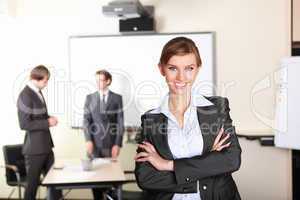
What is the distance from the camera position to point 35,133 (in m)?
3.95

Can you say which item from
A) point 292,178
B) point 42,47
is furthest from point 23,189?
point 292,178

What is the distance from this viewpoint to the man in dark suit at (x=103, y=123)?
3.95 meters

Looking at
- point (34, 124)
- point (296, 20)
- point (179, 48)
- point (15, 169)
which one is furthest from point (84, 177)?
point (296, 20)

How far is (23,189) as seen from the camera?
13.9 feet

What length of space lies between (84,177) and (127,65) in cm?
144

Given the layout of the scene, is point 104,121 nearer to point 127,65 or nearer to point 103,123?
point 103,123

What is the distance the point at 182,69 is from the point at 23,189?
303 cm

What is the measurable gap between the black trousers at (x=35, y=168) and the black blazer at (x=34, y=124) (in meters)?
0.06

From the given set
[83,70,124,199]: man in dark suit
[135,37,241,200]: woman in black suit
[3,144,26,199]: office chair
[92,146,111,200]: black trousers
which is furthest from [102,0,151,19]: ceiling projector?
[135,37,241,200]: woman in black suit

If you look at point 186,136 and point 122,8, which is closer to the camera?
point 186,136

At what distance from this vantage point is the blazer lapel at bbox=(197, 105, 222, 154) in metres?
1.85

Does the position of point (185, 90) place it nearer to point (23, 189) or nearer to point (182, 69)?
point (182, 69)

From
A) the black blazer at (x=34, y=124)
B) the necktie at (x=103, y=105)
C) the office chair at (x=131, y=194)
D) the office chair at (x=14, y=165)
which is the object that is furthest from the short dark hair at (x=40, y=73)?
the office chair at (x=131, y=194)

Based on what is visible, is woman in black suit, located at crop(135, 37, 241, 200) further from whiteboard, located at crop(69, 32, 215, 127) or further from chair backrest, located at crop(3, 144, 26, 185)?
chair backrest, located at crop(3, 144, 26, 185)
